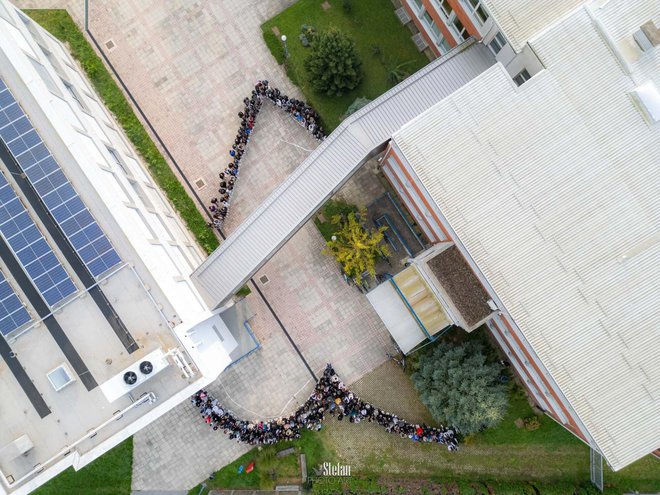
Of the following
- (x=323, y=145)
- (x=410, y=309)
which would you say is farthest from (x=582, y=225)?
(x=323, y=145)

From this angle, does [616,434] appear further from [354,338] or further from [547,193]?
[354,338]

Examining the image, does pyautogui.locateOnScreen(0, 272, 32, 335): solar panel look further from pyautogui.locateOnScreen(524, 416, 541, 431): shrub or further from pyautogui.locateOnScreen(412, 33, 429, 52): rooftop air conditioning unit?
pyautogui.locateOnScreen(524, 416, 541, 431): shrub

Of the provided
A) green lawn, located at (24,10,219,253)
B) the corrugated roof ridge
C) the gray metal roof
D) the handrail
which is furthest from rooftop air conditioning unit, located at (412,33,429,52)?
green lawn, located at (24,10,219,253)

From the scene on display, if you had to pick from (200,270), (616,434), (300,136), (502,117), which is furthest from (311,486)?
(502,117)

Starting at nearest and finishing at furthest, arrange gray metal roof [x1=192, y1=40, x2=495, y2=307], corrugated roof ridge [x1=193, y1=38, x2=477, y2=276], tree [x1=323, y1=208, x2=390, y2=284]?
corrugated roof ridge [x1=193, y1=38, x2=477, y2=276] → gray metal roof [x1=192, y1=40, x2=495, y2=307] → tree [x1=323, y1=208, x2=390, y2=284]

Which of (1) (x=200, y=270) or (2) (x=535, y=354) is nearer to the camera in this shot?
(2) (x=535, y=354)

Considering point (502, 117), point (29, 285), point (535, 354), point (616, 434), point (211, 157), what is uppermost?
point (211, 157)
